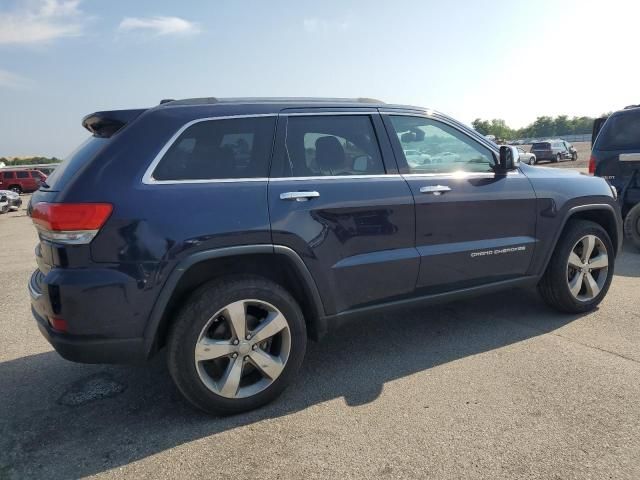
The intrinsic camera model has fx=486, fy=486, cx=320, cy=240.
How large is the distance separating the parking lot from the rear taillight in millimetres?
1143

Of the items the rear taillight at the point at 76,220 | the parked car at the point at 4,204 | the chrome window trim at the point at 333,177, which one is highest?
the chrome window trim at the point at 333,177

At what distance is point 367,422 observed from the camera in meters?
2.76

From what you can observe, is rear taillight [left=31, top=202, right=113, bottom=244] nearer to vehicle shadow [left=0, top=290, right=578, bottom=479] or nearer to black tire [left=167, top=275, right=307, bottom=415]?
black tire [left=167, top=275, right=307, bottom=415]

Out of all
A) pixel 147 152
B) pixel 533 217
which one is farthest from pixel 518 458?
pixel 147 152

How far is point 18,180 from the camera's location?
101 ft

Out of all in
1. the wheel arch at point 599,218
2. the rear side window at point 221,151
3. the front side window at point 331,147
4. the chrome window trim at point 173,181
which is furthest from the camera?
the wheel arch at point 599,218

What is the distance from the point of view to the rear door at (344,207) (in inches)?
117

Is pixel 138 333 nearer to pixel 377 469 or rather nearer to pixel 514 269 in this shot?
pixel 377 469

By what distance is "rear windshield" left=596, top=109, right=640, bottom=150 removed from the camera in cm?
691

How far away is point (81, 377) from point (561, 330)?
12.2 feet

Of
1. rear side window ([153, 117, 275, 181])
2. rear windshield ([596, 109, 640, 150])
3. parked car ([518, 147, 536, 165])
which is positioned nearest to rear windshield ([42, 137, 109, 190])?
rear side window ([153, 117, 275, 181])

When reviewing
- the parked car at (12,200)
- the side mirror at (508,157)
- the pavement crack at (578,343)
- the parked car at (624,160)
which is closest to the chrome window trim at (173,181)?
the side mirror at (508,157)

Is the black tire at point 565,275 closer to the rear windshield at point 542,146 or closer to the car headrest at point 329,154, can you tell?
the car headrest at point 329,154

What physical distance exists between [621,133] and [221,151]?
21.5 feet
